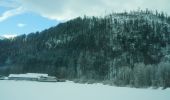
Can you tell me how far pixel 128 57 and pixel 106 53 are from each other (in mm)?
13527

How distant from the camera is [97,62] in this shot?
179 m

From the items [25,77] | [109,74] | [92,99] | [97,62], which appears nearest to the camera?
[92,99]

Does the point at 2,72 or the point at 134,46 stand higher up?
the point at 134,46

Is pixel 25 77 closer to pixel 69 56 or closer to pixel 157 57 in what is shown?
pixel 69 56

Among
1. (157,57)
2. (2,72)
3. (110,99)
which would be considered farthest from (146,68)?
(2,72)

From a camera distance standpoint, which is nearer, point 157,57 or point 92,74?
point 92,74

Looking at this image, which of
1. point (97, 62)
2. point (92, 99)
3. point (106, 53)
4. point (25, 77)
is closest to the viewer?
point (92, 99)

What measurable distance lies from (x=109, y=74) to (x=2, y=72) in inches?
2757

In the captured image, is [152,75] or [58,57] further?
[58,57]

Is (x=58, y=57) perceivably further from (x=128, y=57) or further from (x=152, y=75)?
(x=152, y=75)

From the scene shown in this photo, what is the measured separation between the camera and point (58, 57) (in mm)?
194375

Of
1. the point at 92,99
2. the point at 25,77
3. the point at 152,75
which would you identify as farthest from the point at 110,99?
the point at 25,77

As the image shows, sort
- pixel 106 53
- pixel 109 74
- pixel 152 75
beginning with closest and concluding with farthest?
1. pixel 152 75
2. pixel 109 74
3. pixel 106 53

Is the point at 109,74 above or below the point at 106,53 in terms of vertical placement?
below
